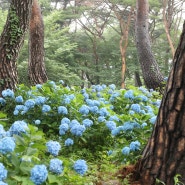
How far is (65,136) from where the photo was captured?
363 centimetres

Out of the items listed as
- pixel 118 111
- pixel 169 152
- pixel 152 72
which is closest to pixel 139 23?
pixel 152 72

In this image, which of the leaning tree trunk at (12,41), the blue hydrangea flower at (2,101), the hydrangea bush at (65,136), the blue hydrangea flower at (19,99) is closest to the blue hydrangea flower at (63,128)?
the hydrangea bush at (65,136)

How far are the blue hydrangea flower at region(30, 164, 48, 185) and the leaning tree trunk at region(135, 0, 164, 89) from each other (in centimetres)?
732

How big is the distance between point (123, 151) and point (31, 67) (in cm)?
486

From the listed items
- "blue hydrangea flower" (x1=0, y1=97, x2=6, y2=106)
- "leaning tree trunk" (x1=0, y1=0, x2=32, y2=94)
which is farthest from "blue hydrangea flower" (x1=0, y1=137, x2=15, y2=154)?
"leaning tree trunk" (x1=0, y1=0, x2=32, y2=94)

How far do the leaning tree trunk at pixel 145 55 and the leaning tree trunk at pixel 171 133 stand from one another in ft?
21.1

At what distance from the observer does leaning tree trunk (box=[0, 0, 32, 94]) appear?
553 centimetres

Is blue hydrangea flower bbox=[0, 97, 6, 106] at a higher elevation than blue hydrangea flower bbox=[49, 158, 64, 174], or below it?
below

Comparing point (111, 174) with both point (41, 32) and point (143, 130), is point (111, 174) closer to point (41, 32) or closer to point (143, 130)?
point (143, 130)

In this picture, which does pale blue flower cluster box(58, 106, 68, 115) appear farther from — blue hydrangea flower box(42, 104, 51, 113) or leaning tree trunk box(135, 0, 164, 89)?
leaning tree trunk box(135, 0, 164, 89)

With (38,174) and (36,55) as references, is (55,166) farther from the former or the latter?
(36,55)

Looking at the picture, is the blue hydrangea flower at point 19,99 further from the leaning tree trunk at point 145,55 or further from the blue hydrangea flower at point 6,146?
the leaning tree trunk at point 145,55

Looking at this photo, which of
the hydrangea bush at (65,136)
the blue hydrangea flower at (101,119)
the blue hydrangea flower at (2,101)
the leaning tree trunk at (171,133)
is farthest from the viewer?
the blue hydrangea flower at (2,101)

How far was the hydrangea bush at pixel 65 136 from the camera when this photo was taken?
1.90 meters
